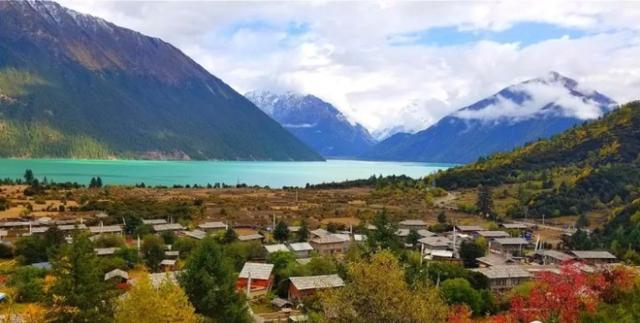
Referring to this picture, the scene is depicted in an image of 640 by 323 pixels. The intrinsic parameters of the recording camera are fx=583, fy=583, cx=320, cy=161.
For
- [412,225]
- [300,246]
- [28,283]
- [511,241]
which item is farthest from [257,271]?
[412,225]

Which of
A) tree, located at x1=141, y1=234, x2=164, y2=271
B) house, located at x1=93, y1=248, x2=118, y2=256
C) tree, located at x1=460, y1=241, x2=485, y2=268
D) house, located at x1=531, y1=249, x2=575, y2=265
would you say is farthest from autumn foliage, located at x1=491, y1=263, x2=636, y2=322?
house, located at x1=93, y1=248, x2=118, y2=256

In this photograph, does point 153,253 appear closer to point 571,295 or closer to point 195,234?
point 195,234

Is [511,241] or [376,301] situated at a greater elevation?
[376,301]

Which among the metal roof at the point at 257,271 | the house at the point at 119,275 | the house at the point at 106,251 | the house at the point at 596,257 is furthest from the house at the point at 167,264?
the house at the point at 596,257

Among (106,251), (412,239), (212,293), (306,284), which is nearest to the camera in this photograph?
(212,293)

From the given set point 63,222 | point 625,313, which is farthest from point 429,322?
point 63,222

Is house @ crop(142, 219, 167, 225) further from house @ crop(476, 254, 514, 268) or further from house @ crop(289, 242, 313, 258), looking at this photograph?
house @ crop(476, 254, 514, 268)
